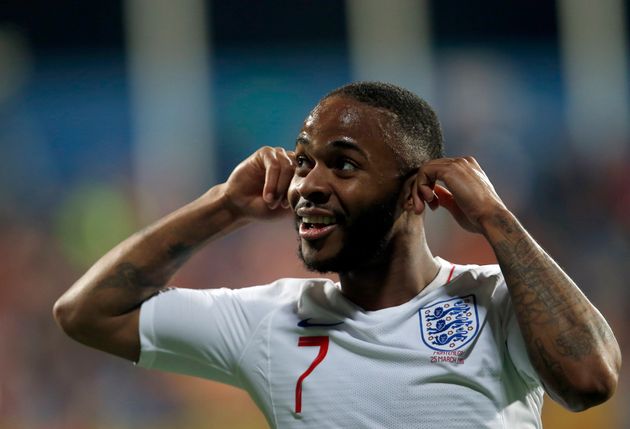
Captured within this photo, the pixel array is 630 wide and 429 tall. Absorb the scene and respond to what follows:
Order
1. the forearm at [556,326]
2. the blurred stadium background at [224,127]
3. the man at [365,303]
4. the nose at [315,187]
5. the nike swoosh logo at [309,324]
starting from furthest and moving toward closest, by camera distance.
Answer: the blurred stadium background at [224,127], the nike swoosh logo at [309,324], the nose at [315,187], the man at [365,303], the forearm at [556,326]

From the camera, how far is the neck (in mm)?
2633

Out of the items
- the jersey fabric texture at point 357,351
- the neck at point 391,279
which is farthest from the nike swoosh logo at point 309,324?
the neck at point 391,279

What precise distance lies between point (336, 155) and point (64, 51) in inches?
196

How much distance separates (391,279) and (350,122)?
1.46 feet

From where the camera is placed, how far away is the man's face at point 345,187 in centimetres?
251

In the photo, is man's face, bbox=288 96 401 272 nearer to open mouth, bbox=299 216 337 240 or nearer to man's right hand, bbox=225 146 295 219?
open mouth, bbox=299 216 337 240

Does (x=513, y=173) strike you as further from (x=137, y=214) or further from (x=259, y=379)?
(x=259, y=379)

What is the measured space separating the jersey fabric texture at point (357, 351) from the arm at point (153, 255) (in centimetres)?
6

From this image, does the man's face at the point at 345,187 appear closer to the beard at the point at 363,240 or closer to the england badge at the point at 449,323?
the beard at the point at 363,240

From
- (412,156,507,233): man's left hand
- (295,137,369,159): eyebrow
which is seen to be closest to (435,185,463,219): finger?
(412,156,507,233): man's left hand

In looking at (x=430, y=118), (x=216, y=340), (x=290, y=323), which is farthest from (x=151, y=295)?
(x=430, y=118)

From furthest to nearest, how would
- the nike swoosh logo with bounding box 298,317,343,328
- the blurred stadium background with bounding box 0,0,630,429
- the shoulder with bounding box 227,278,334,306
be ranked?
the blurred stadium background with bounding box 0,0,630,429, the shoulder with bounding box 227,278,334,306, the nike swoosh logo with bounding box 298,317,343,328

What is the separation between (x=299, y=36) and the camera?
700cm

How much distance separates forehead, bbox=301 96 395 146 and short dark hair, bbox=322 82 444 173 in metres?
0.03
